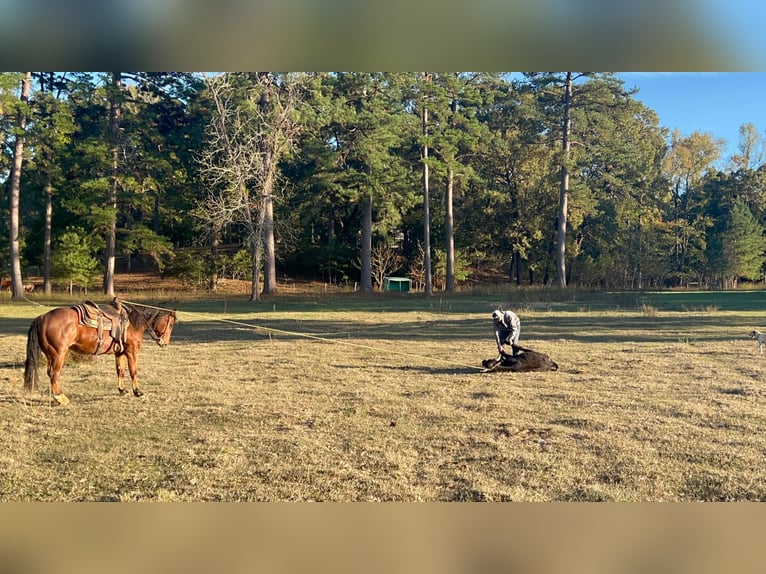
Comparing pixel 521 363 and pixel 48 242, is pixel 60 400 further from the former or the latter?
pixel 48 242

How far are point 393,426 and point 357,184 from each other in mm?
27430

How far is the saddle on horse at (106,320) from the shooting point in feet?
23.0

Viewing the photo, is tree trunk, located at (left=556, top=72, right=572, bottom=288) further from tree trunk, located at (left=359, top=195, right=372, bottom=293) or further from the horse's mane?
the horse's mane

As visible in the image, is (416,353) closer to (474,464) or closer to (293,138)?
(474,464)

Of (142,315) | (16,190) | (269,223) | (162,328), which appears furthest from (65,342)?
(16,190)

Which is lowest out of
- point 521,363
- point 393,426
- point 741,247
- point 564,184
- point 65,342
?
point 393,426

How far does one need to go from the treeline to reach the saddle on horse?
64.9 feet

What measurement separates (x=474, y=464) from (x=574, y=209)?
3425cm

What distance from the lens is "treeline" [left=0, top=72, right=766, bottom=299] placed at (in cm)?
2912

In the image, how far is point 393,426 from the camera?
233 inches

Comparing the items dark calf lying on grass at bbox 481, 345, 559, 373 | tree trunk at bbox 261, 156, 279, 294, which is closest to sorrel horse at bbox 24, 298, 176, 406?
dark calf lying on grass at bbox 481, 345, 559, 373

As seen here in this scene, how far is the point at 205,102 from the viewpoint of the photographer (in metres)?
32.4

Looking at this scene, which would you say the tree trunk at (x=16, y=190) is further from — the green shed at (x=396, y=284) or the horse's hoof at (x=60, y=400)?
the horse's hoof at (x=60, y=400)
